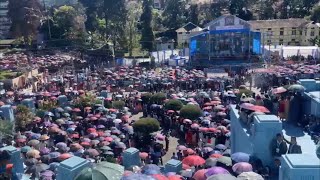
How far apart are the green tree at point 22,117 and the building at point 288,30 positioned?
116 ft

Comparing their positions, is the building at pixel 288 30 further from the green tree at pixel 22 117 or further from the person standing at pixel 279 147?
the person standing at pixel 279 147

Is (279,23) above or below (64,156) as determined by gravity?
above

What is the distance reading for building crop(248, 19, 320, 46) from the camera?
4869 cm

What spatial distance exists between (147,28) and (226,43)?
13.0 meters

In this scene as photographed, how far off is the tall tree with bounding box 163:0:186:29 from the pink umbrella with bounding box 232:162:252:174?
1904 inches

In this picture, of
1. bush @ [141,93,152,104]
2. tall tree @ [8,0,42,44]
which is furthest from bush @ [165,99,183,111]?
tall tree @ [8,0,42,44]

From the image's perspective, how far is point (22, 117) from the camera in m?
18.7

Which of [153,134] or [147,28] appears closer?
[153,134]

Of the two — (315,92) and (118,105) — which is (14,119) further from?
(315,92)

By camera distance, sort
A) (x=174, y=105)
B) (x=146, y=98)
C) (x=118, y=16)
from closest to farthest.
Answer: (x=174, y=105) < (x=146, y=98) < (x=118, y=16)

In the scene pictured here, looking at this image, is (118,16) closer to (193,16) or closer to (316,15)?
(193,16)

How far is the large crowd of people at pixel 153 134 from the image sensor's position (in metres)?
10.8

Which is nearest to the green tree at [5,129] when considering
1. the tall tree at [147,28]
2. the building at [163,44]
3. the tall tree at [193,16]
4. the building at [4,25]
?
the building at [163,44]

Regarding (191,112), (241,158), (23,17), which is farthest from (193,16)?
(241,158)
